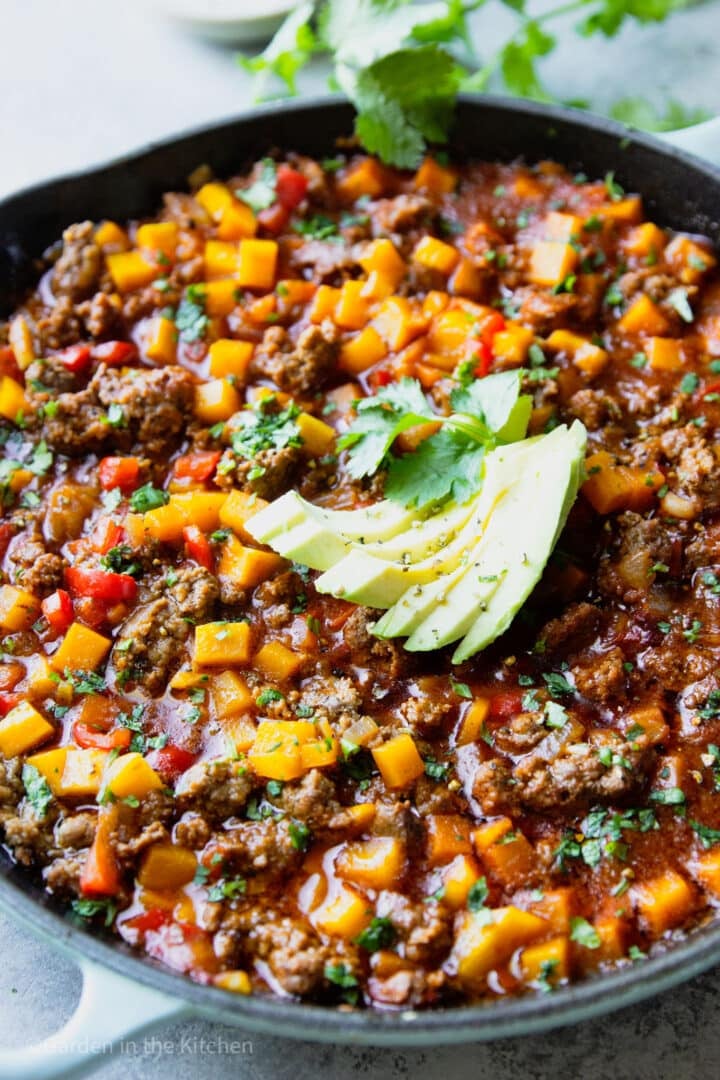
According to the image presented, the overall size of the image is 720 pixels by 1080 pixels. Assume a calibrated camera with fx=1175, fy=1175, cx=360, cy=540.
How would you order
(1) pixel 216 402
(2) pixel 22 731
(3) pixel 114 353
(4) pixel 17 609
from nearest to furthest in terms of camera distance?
1. (2) pixel 22 731
2. (4) pixel 17 609
3. (1) pixel 216 402
4. (3) pixel 114 353

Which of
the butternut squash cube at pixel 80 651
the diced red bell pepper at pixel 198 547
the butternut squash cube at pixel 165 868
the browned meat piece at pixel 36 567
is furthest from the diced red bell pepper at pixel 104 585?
the butternut squash cube at pixel 165 868

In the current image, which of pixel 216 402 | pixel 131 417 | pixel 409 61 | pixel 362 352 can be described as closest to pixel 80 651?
pixel 131 417

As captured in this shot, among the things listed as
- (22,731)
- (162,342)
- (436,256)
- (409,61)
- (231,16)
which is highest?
(409,61)

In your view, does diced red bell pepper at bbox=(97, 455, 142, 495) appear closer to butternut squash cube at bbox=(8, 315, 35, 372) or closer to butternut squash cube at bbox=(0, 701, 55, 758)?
butternut squash cube at bbox=(8, 315, 35, 372)

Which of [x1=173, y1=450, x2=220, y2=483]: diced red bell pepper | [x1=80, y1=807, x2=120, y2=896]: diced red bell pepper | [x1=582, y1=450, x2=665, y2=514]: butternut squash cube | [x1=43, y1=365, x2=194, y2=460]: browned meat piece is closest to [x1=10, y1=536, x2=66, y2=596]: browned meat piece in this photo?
[x1=43, y1=365, x2=194, y2=460]: browned meat piece

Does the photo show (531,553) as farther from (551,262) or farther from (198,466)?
(551,262)

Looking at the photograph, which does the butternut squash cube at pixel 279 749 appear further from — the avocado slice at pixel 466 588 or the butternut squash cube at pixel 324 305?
the butternut squash cube at pixel 324 305
